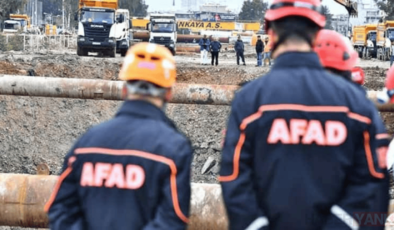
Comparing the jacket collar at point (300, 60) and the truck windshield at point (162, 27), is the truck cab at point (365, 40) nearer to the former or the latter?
the truck windshield at point (162, 27)

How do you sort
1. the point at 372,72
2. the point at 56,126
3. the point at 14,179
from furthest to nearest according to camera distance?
1. the point at 372,72
2. the point at 56,126
3. the point at 14,179

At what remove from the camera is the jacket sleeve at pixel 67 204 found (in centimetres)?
368

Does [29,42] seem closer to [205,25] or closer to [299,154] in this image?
[205,25]

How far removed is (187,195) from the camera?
3.61 m

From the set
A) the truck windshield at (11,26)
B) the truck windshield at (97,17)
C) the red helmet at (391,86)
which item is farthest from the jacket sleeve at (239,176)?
the truck windshield at (11,26)

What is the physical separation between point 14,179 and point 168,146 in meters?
2.23

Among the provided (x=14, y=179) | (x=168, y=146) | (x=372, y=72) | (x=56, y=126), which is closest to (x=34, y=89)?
(x=14, y=179)

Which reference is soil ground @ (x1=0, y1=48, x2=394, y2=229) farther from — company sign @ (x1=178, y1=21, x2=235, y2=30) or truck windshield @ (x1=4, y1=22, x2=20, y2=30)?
company sign @ (x1=178, y1=21, x2=235, y2=30)

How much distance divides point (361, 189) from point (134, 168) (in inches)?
40.1

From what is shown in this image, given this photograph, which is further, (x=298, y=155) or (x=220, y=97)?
(x=220, y=97)

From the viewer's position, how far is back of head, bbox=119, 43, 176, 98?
3.64 meters

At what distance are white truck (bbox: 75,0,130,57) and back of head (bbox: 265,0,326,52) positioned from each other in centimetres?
3828

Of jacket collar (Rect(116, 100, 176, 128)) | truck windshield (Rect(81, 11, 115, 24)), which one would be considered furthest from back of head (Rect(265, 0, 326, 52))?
truck windshield (Rect(81, 11, 115, 24))

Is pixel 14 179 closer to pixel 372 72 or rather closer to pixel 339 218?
pixel 339 218
